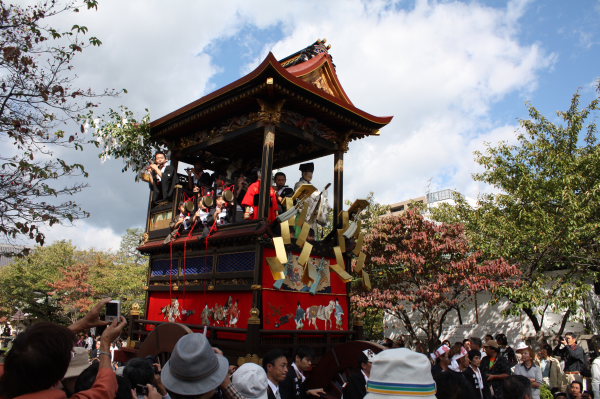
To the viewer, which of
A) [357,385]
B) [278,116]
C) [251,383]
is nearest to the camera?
[251,383]

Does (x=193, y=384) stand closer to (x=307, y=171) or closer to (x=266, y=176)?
(x=266, y=176)

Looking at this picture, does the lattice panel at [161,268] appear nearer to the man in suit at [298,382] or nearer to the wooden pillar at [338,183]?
the wooden pillar at [338,183]

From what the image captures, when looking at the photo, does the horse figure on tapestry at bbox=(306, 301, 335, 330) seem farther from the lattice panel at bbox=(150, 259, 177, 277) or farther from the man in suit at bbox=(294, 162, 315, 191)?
the lattice panel at bbox=(150, 259, 177, 277)

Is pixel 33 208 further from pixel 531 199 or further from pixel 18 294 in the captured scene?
pixel 18 294

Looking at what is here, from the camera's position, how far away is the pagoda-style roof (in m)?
8.06

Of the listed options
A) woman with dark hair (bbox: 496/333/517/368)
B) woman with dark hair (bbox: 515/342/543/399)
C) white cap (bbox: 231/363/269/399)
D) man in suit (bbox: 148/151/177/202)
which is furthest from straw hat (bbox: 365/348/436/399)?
man in suit (bbox: 148/151/177/202)

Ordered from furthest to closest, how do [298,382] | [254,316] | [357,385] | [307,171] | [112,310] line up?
1. [307,171]
2. [254,316]
3. [298,382]
4. [357,385]
5. [112,310]

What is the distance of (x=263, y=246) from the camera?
764cm

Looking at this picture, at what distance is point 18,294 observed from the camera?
1258 inches

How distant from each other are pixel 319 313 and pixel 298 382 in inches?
120

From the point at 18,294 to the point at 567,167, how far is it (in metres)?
34.7

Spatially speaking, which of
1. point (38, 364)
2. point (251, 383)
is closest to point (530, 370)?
point (251, 383)

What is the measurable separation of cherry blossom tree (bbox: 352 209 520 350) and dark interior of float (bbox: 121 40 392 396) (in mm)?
7021

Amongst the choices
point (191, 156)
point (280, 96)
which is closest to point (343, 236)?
point (280, 96)
